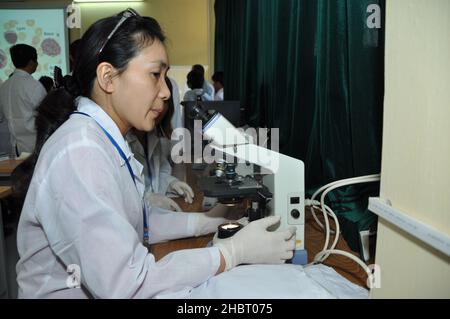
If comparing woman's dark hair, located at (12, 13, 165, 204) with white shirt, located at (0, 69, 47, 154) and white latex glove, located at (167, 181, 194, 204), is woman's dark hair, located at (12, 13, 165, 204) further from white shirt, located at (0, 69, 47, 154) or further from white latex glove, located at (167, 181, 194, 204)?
white shirt, located at (0, 69, 47, 154)

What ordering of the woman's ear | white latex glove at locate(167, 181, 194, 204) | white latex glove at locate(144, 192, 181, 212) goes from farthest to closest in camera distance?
white latex glove at locate(167, 181, 194, 204) < white latex glove at locate(144, 192, 181, 212) < the woman's ear

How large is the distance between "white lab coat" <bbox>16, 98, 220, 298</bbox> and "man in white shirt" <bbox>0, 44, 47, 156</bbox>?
2590 millimetres

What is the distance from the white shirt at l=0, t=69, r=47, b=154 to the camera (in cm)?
304

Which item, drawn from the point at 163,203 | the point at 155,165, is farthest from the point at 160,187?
the point at 163,203

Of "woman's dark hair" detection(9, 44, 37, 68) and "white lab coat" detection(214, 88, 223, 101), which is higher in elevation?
"woman's dark hair" detection(9, 44, 37, 68)

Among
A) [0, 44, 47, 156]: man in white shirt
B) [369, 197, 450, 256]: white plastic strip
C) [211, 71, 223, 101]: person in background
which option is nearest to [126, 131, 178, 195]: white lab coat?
[369, 197, 450, 256]: white plastic strip

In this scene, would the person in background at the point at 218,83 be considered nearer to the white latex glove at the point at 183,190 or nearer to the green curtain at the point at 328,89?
the green curtain at the point at 328,89

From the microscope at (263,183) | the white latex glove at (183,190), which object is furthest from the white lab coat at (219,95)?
the microscope at (263,183)

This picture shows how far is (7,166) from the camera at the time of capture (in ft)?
7.36

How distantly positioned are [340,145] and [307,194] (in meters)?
0.31

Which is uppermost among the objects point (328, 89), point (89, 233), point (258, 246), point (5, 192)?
point (328, 89)

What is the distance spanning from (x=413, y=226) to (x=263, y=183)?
0.45 m

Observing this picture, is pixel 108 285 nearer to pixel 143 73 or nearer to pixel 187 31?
pixel 143 73

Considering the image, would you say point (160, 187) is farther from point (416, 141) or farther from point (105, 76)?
point (416, 141)
